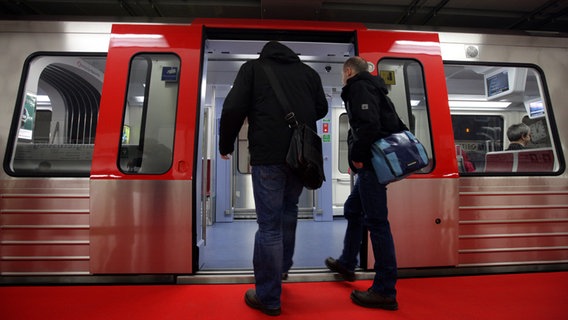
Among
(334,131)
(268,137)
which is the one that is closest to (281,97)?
(268,137)

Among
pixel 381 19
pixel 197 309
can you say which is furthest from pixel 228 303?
pixel 381 19

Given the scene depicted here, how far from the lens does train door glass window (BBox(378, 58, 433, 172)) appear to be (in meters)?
2.76

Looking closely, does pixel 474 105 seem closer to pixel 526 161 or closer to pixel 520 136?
pixel 520 136

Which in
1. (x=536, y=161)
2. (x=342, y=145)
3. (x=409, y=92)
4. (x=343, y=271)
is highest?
(x=342, y=145)

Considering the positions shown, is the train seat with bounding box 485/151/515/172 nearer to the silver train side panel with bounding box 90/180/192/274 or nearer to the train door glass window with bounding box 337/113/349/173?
the silver train side panel with bounding box 90/180/192/274

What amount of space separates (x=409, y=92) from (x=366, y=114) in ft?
4.07

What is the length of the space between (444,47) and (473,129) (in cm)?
353

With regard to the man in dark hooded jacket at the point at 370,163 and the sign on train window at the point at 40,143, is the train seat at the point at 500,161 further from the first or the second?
the sign on train window at the point at 40,143

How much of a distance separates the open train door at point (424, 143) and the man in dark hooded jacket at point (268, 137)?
3.60 feet

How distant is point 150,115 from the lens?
258cm

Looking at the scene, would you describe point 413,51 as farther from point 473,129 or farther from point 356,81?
point 473,129

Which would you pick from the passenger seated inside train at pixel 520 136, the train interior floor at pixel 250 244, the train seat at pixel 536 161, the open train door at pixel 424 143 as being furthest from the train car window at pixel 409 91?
the train interior floor at pixel 250 244

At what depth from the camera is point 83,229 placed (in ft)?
7.97

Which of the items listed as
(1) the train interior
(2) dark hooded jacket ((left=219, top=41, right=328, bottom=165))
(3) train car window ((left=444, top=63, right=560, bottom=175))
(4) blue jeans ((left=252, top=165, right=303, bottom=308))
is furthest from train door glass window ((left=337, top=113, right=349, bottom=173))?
(4) blue jeans ((left=252, top=165, right=303, bottom=308))
